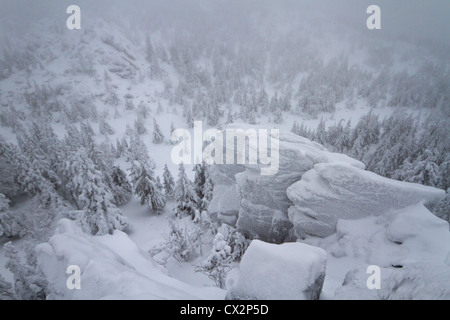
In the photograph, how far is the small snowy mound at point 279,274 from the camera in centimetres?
577

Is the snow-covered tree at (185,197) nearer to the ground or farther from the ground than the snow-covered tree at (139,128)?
nearer to the ground

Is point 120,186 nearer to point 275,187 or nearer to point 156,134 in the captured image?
point 156,134

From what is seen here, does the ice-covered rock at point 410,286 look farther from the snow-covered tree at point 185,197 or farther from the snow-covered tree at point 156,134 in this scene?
the snow-covered tree at point 156,134

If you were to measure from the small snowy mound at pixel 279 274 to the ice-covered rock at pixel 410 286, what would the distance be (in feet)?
3.68

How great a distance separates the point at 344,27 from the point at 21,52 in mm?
131775

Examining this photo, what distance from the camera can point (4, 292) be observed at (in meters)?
10.0

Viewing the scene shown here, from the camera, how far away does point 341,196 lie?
12.6 metres

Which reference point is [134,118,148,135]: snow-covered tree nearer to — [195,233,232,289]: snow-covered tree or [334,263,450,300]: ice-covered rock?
[195,233,232,289]: snow-covered tree

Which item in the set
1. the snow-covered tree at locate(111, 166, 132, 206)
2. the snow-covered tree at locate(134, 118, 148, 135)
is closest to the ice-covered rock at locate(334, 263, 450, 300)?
the snow-covered tree at locate(111, 166, 132, 206)

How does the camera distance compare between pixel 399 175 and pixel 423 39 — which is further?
pixel 423 39

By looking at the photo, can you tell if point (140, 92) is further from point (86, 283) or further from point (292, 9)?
point (292, 9)

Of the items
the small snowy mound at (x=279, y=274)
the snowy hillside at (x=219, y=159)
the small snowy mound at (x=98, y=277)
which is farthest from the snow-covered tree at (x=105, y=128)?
the small snowy mound at (x=279, y=274)
